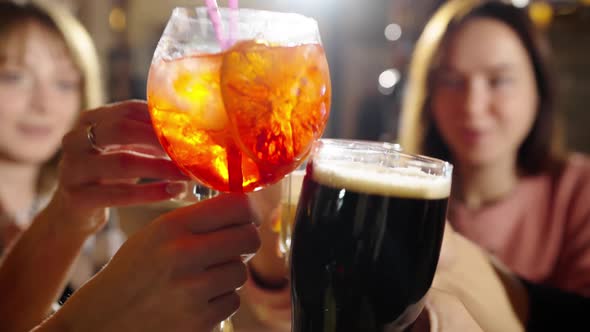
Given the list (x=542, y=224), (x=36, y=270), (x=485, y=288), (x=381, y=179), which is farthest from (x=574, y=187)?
(x=36, y=270)

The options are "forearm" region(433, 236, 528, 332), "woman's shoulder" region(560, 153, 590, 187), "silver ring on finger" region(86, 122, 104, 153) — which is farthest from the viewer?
"woman's shoulder" region(560, 153, 590, 187)

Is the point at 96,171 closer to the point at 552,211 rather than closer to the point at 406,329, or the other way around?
the point at 406,329

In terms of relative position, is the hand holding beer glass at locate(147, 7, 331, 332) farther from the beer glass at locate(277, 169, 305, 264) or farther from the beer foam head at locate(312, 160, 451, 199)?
the beer glass at locate(277, 169, 305, 264)

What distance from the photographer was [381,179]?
571 mm

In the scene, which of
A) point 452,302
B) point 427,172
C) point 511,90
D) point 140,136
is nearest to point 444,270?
point 452,302

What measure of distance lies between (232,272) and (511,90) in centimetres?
151

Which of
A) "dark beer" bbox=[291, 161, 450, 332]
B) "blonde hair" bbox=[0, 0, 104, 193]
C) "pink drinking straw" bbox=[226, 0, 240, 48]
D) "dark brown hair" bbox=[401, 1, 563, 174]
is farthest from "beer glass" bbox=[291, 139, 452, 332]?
"blonde hair" bbox=[0, 0, 104, 193]

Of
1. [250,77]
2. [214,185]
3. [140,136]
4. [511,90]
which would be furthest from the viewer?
[511,90]

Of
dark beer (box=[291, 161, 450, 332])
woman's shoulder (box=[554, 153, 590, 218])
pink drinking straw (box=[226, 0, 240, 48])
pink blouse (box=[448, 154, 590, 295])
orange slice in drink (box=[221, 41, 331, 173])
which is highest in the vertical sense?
pink drinking straw (box=[226, 0, 240, 48])

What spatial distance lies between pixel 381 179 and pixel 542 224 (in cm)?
153

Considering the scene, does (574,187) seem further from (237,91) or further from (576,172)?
(237,91)

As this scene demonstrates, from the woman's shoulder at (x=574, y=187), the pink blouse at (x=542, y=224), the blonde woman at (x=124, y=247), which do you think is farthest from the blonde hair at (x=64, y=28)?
the woman's shoulder at (x=574, y=187)

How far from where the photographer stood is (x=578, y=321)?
0.83 m

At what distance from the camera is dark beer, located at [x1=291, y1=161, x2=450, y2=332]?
22.2 inches
